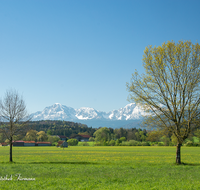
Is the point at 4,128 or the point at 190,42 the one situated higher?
the point at 190,42

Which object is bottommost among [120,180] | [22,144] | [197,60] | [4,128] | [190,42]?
[22,144]

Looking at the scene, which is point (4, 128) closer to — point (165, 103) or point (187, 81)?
point (165, 103)

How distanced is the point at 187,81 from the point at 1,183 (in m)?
23.9

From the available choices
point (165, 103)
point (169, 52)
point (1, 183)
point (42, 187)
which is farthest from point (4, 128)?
point (169, 52)

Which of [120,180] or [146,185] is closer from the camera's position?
[146,185]

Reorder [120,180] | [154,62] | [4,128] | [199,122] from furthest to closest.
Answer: [4,128] < [154,62] < [199,122] < [120,180]

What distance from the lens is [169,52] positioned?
28812 mm

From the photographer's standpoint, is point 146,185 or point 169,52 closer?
point 146,185

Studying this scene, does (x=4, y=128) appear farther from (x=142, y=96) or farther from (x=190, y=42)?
(x=190, y=42)

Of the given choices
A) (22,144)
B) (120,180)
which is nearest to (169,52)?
(120,180)

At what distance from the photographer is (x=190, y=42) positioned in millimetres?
28500

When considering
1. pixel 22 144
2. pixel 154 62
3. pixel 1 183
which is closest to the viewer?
pixel 1 183

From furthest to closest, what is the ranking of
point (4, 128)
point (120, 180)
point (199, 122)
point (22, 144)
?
1. point (22, 144)
2. point (4, 128)
3. point (199, 122)
4. point (120, 180)

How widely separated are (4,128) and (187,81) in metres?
27.2
